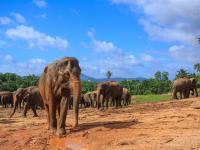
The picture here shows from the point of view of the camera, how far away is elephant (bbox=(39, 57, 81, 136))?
14.8 m

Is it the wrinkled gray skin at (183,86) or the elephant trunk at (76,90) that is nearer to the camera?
the elephant trunk at (76,90)

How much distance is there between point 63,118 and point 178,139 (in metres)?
4.26

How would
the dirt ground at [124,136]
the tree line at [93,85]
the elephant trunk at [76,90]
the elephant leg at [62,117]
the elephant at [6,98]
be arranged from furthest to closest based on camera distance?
the tree line at [93,85]
the elephant at [6,98]
the elephant leg at [62,117]
the elephant trunk at [76,90]
the dirt ground at [124,136]

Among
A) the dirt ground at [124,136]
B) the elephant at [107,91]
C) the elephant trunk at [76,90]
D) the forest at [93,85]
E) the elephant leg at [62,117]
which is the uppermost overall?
the forest at [93,85]

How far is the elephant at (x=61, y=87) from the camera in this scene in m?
14.8

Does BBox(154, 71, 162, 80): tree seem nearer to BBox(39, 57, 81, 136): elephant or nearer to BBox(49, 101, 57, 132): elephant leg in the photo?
BBox(39, 57, 81, 136): elephant

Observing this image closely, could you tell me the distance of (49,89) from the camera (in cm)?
1570

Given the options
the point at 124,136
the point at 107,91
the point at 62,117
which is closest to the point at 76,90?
the point at 62,117

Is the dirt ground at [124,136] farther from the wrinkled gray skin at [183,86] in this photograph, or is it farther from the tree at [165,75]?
the tree at [165,75]

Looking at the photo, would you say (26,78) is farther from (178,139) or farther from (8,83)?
(178,139)

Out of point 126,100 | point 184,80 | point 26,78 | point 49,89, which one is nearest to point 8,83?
point 26,78

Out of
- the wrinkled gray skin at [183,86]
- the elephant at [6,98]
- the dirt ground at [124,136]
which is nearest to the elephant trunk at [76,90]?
the dirt ground at [124,136]

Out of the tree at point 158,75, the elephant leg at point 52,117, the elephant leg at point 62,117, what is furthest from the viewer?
the tree at point 158,75

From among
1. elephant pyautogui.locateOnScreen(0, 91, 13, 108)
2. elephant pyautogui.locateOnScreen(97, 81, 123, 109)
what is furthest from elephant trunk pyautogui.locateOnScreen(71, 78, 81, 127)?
elephant pyautogui.locateOnScreen(0, 91, 13, 108)
